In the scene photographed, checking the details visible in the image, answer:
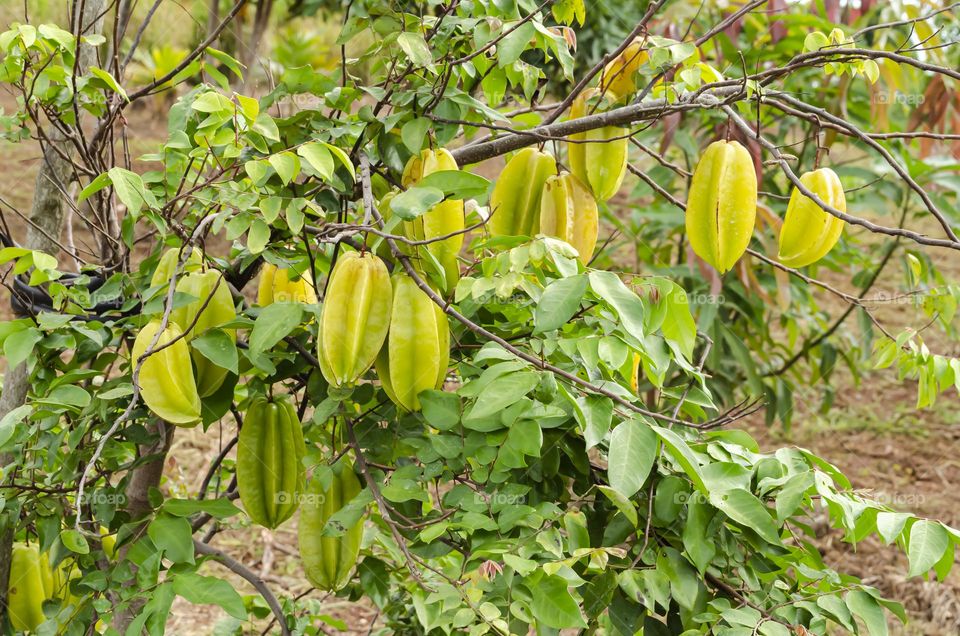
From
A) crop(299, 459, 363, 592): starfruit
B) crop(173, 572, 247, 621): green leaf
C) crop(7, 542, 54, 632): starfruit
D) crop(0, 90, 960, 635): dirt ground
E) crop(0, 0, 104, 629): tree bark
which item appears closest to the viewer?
crop(173, 572, 247, 621): green leaf

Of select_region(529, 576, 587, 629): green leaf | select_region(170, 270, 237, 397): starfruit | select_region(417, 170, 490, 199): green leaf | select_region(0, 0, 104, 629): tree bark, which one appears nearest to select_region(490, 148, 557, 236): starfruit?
select_region(417, 170, 490, 199): green leaf

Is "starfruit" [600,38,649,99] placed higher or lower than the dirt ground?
higher

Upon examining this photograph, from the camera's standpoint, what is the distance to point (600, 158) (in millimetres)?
1180

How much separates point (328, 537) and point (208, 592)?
176mm

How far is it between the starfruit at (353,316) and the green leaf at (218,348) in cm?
11

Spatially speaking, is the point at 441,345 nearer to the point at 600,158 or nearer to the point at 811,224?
the point at 600,158

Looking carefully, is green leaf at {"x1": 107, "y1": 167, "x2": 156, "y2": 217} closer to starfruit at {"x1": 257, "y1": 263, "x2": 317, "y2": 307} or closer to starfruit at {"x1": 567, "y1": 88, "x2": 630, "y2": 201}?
starfruit at {"x1": 257, "y1": 263, "x2": 317, "y2": 307}

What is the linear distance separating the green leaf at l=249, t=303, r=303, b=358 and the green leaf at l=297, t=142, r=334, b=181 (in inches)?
5.9

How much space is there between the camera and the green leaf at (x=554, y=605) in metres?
0.87

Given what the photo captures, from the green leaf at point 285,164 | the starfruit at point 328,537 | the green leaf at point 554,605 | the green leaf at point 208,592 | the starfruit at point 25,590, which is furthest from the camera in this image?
the starfruit at point 25,590

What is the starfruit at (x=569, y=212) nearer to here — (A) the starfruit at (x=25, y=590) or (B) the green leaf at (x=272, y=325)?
(B) the green leaf at (x=272, y=325)

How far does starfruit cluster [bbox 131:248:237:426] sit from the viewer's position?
3.40 feet

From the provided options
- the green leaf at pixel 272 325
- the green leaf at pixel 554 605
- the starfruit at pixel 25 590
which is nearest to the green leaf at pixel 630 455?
the green leaf at pixel 554 605

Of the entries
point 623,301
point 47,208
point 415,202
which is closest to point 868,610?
point 623,301
